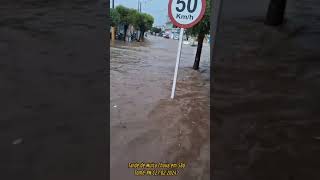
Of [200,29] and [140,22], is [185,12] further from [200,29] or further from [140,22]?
[140,22]

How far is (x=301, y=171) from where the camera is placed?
A: 386 cm

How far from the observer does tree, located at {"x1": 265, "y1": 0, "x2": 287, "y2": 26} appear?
9.63 meters

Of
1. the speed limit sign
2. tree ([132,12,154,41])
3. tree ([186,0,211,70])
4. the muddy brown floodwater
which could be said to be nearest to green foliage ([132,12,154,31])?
tree ([132,12,154,41])

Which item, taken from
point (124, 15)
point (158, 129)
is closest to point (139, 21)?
point (124, 15)

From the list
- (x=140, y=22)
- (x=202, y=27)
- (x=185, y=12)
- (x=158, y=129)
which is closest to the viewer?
(x=158, y=129)

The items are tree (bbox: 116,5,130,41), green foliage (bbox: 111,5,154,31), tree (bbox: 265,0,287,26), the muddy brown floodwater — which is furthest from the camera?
green foliage (bbox: 111,5,154,31)

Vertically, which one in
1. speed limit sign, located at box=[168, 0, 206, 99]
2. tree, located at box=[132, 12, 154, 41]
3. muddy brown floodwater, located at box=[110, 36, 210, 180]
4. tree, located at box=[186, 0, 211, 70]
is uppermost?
speed limit sign, located at box=[168, 0, 206, 99]

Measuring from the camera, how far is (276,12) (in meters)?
9.84

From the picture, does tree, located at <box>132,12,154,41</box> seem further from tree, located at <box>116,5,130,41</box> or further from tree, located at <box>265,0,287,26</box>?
tree, located at <box>265,0,287,26</box>

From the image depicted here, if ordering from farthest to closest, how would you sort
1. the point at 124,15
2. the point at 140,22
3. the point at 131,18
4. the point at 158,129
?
the point at 140,22
the point at 131,18
the point at 124,15
the point at 158,129

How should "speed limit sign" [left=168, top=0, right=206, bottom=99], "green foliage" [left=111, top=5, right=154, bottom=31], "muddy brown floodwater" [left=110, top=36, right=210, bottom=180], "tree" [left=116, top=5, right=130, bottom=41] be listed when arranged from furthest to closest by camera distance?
1. "green foliage" [left=111, top=5, right=154, bottom=31]
2. "tree" [left=116, top=5, right=130, bottom=41]
3. "speed limit sign" [left=168, top=0, right=206, bottom=99]
4. "muddy brown floodwater" [left=110, top=36, right=210, bottom=180]

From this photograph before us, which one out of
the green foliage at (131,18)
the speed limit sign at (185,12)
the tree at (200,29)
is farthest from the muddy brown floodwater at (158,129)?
the green foliage at (131,18)
